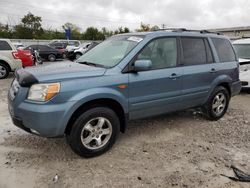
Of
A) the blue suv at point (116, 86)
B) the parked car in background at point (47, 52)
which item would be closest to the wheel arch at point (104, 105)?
the blue suv at point (116, 86)

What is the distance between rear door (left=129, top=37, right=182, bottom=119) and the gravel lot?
0.58 metres

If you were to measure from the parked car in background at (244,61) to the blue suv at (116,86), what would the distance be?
112 inches

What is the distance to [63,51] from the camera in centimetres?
2123

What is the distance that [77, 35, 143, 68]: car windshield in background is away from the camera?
3914mm

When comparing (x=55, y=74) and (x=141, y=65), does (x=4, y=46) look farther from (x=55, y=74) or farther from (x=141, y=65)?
(x=141, y=65)

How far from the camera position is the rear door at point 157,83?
12.6 ft

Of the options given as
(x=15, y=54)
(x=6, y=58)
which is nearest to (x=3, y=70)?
(x=6, y=58)

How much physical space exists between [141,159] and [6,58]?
27.6ft

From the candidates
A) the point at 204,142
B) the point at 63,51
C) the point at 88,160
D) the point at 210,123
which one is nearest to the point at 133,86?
the point at 88,160

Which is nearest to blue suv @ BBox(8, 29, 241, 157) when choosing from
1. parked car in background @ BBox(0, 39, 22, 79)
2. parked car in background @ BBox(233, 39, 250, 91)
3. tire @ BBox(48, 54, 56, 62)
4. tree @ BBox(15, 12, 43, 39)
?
parked car in background @ BBox(233, 39, 250, 91)

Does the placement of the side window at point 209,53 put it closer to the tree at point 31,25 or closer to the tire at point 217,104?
the tire at point 217,104

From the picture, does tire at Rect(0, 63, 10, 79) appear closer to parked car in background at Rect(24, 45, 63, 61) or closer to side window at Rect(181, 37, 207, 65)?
side window at Rect(181, 37, 207, 65)

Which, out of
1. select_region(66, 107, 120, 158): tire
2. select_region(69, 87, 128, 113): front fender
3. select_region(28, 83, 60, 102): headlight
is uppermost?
select_region(28, 83, 60, 102): headlight

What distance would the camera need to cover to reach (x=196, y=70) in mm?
4609
